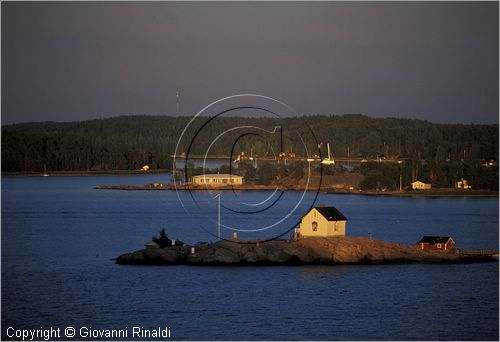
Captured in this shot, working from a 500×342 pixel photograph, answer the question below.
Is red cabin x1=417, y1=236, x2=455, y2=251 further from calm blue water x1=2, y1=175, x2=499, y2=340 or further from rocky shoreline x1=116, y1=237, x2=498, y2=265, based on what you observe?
calm blue water x1=2, y1=175, x2=499, y2=340

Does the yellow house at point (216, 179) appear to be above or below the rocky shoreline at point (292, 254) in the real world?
above

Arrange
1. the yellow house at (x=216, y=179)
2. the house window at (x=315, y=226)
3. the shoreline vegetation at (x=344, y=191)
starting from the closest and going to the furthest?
1. the house window at (x=315, y=226)
2. the shoreline vegetation at (x=344, y=191)
3. the yellow house at (x=216, y=179)

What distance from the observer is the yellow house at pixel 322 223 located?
36.3 meters

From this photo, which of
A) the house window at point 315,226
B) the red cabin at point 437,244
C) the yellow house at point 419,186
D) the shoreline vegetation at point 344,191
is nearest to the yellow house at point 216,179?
the shoreline vegetation at point 344,191

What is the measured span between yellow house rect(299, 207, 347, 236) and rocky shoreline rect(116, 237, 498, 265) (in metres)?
0.34

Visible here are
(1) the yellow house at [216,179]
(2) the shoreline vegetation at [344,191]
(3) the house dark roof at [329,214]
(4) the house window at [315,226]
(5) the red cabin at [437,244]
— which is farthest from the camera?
(1) the yellow house at [216,179]

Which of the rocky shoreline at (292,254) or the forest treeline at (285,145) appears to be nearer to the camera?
the rocky shoreline at (292,254)

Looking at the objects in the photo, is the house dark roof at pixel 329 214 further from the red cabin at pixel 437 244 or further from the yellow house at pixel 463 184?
the yellow house at pixel 463 184

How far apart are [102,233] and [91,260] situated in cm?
1004

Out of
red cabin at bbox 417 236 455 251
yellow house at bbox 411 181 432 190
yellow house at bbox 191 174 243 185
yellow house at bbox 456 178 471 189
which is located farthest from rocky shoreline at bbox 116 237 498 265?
yellow house at bbox 191 174 243 185

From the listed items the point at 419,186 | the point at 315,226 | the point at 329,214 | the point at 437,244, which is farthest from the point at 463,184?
the point at 315,226

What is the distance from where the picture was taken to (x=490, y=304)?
→ 30234 millimetres

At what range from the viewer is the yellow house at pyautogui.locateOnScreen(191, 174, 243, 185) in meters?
88.2

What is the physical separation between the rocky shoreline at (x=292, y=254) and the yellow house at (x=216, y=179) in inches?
2022
